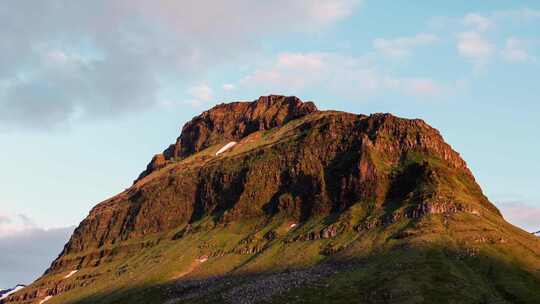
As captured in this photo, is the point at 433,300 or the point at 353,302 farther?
the point at 353,302

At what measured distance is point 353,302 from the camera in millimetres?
189125

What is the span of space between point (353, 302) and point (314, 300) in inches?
583

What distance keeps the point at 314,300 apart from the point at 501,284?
56263 millimetres

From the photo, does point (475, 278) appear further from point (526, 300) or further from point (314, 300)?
point (314, 300)

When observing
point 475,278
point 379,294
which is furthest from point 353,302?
point 475,278

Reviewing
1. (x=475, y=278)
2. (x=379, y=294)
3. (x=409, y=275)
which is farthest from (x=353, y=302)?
(x=475, y=278)

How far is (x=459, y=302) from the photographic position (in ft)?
574

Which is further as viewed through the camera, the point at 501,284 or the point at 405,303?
the point at 501,284

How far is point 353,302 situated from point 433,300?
23.6m

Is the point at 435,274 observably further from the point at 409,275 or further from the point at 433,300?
the point at 433,300

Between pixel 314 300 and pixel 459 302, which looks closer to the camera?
pixel 459 302

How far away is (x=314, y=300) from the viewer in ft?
654

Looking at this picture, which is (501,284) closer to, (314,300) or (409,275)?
(409,275)

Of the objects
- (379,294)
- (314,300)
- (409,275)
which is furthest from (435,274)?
(314,300)
